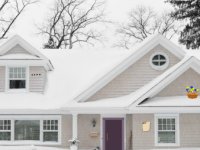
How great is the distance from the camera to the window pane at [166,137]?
2112 cm

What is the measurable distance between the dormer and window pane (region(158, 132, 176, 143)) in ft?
22.5

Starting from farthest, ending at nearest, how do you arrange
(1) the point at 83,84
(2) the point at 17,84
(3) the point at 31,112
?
(1) the point at 83,84 < (2) the point at 17,84 < (3) the point at 31,112

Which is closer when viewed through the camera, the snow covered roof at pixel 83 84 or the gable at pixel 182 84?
the snow covered roof at pixel 83 84

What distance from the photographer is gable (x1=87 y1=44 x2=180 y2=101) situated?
22.2m

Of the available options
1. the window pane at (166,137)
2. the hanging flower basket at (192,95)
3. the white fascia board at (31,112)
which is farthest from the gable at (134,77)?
the window pane at (166,137)

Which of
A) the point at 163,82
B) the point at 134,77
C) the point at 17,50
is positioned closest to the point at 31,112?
the point at 17,50

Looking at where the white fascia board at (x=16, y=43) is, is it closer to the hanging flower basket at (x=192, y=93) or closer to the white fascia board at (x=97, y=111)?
the white fascia board at (x=97, y=111)

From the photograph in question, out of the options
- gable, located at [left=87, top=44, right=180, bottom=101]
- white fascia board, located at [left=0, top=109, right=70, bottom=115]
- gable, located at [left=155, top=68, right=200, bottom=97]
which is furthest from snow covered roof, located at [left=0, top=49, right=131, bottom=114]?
gable, located at [left=155, top=68, right=200, bottom=97]

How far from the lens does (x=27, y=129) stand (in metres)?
22.5

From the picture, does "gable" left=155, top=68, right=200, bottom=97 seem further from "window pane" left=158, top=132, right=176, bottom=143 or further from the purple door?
the purple door

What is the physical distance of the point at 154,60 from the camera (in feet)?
74.8

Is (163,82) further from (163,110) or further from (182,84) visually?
(163,110)

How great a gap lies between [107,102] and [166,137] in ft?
11.0

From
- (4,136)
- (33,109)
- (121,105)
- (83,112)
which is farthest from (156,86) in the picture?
(4,136)
